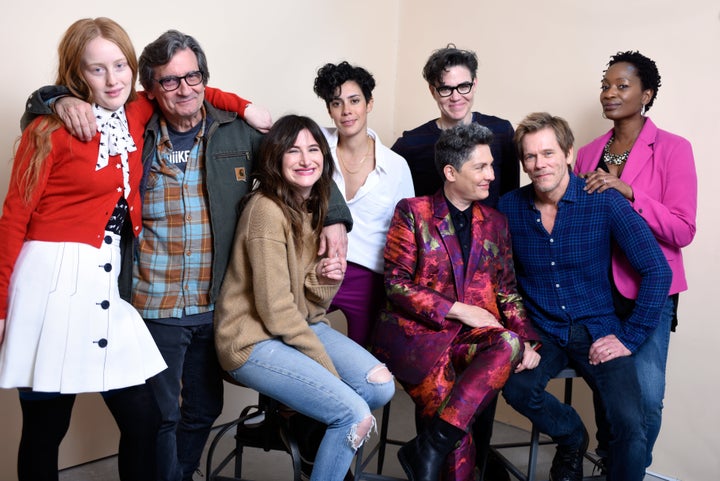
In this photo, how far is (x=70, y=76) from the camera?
206 cm

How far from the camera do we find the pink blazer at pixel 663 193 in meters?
2.75

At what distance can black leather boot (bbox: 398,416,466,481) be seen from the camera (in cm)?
242

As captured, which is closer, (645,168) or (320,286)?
(320,286)

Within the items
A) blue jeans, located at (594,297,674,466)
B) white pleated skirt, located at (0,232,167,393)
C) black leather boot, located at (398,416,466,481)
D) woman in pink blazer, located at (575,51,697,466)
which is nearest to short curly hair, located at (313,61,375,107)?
woman in pink blazer, located at (575,51,697,466)

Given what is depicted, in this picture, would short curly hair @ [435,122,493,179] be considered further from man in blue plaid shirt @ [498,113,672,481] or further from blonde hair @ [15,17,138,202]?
blonde hair @ [15,17,138,202]

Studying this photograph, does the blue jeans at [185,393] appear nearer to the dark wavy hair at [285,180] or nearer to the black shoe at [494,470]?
the dark wavy hair at [285,180]

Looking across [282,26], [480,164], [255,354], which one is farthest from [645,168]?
[282,26]

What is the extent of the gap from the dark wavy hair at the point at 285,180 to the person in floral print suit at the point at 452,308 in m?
0.35

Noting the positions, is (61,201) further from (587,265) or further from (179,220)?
(587,265)

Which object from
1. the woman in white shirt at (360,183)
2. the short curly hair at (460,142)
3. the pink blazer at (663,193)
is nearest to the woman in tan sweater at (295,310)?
the woman in white shirt at (360,183)

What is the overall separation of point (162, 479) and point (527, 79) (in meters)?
2.69

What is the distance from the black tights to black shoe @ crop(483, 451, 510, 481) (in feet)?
4.63

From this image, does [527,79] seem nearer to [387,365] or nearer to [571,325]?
[571,325]

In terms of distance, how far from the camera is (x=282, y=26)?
375 cm
